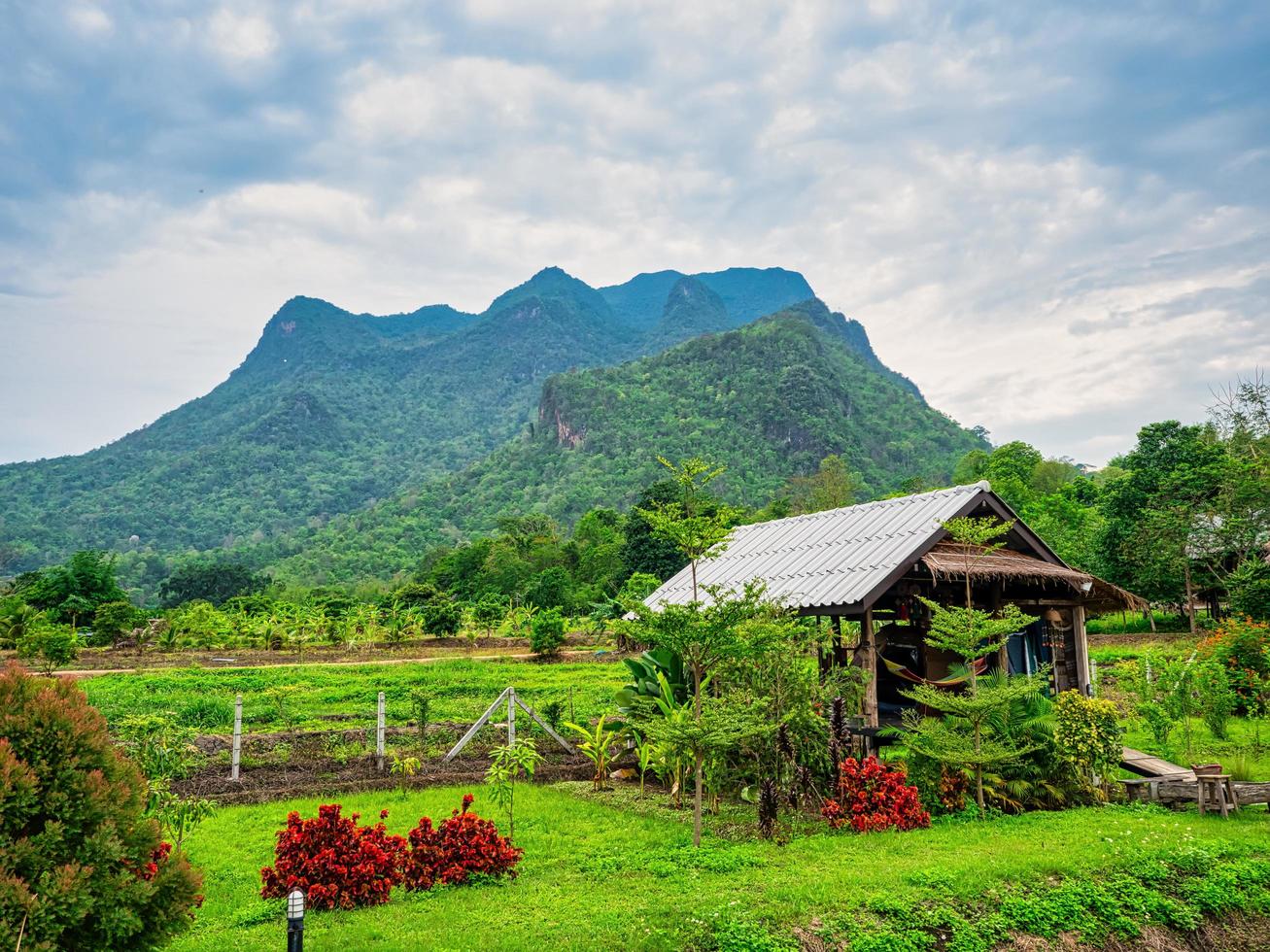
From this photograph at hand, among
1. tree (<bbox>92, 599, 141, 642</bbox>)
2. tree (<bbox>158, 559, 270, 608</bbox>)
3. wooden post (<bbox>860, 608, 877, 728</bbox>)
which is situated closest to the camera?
wooden post (<bbox>860, 608, 877, 728</bbox>)

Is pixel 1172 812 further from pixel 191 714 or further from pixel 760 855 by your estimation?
pixel 191 714

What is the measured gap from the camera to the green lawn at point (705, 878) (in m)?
5.87

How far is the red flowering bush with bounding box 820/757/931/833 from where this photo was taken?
8.68m

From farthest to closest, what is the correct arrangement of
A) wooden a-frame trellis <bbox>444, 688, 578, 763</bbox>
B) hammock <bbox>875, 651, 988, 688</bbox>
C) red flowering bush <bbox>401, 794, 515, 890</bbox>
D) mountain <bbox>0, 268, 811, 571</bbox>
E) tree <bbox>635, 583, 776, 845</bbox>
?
mountain <bbox>0, 268, 811, 571</bbox> < wooden a-frame trellis <bbox>444, 688, 578, 763</bbox> < hammock <bbox>875, 651, 988, 688</bbox> < tree <bbox>635, 583, 776, 845</bbox> < red flowering bush <bbox>401, 794, 515, 890</bbox>

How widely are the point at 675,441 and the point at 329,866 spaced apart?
88.3 metres

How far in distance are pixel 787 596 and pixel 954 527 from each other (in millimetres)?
2269

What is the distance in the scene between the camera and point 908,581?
12.5 m

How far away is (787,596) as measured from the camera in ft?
35.0

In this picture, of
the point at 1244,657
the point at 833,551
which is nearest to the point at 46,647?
the point at 833,551

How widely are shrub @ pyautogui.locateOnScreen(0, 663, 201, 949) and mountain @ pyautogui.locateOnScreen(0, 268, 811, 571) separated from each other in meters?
87.1

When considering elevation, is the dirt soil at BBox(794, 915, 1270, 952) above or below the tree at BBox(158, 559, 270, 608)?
below

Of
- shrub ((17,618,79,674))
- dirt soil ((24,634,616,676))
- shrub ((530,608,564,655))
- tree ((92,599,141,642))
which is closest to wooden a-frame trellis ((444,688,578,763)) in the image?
shrub ((530,608,564,655))

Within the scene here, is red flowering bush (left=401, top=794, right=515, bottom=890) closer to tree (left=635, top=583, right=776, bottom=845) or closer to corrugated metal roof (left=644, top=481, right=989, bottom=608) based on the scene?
tree (left=635, top=583, right=776, bottom=845)

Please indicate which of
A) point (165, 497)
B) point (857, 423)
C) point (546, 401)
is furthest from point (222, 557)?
point (857, 423)
